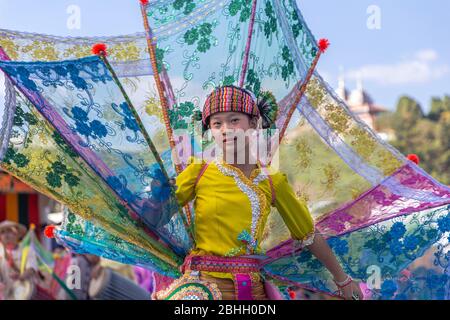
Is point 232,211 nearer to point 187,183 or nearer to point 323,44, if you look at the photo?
point 187,183

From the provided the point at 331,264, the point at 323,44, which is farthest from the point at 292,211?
the point at 323,44

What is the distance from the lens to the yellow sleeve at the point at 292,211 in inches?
163

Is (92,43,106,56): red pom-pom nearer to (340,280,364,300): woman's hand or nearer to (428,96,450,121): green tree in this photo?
(340,280,364,300): woman's hand

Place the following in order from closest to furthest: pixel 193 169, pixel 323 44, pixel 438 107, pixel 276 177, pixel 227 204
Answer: pixel 227 204 → pixel 193 169 → pixel 276 177 → pixel 323 44 → pixel 438 107

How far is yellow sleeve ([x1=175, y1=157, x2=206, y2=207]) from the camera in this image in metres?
3.97

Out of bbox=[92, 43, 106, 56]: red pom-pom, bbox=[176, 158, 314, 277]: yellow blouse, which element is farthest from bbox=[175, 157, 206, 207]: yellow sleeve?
bbox=[92, 43, 106, 56]: red pom-pom

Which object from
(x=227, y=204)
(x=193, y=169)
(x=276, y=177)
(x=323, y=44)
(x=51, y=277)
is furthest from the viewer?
(x=51, y=277)

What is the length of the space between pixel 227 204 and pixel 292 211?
0.43 meters

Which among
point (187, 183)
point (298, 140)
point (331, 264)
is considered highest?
point (298, 140)

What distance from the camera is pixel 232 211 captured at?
3.91 meters

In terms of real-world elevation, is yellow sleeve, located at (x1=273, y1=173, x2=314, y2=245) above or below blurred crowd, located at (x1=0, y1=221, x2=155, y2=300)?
below

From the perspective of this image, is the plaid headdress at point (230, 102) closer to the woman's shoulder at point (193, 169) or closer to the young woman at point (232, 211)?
the young woman at point (232, 211)

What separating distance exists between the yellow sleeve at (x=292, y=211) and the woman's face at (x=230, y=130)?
0.95ft

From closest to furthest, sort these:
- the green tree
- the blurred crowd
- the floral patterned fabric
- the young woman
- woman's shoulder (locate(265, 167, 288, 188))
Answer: the young woman → woman's shoulder (locate(265, 167, 288, 188)) → the floral patterned fabric → the blurred crowd → the green tree
